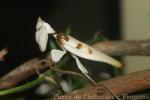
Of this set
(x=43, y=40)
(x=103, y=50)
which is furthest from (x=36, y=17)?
(x=43, y=40)

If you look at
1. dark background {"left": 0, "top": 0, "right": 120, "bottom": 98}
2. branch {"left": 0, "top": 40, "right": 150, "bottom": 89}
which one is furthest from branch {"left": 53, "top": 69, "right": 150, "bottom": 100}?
dark background {"left": 0, "top": 0, "right": 120, "bottom": 98}

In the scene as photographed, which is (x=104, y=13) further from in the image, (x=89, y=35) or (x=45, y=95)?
(x=45, y=95)

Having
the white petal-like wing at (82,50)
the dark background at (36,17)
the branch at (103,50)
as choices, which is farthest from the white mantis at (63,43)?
the dark background at (36,17)

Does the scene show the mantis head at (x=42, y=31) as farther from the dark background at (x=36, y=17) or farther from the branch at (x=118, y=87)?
the dark background at (x=36, y=17)

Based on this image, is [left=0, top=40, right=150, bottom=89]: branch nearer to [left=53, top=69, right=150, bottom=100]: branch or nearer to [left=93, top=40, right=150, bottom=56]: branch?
[left=93, top=40, right=150, bottom=56]: branch

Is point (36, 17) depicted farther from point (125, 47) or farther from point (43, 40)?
point (43, 40)
